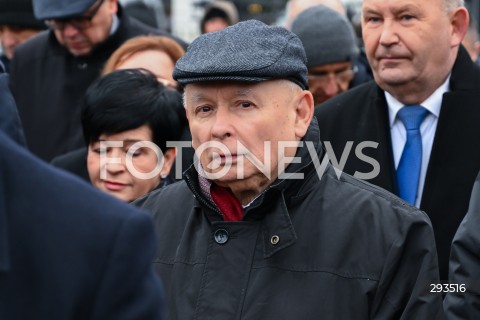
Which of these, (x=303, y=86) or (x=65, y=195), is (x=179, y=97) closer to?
(x=303, y=86)

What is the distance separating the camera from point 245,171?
3502mm

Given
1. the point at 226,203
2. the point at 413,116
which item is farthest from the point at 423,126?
the point at 226,203

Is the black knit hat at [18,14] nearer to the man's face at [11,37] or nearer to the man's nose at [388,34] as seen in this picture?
the man's face at [11,37]

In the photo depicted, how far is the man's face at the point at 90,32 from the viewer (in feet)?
20.7

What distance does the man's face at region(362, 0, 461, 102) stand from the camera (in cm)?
472

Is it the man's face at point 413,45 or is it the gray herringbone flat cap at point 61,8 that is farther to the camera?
the gray herringbone flat cap at point 61,8

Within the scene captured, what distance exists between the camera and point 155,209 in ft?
12.4

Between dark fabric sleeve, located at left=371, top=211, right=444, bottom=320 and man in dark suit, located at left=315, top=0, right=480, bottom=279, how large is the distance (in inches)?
43.0

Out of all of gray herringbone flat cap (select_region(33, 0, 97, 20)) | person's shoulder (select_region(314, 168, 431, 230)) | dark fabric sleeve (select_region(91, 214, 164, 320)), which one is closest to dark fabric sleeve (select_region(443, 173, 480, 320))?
person's shoulder (select_region(314, 168, 431, 230))

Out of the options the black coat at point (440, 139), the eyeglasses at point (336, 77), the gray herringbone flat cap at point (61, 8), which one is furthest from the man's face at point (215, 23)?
the black coat at point (440, 139)

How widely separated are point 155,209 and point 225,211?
0.33 m

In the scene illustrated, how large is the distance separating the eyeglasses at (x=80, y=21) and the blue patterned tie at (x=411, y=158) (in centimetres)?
225

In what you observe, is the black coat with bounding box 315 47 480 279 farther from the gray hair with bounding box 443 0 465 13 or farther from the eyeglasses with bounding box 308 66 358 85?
the eyeglasses with bounding box 308 66 358 85

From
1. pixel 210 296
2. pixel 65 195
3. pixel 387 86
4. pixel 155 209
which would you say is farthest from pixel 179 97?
pixel 65 195
